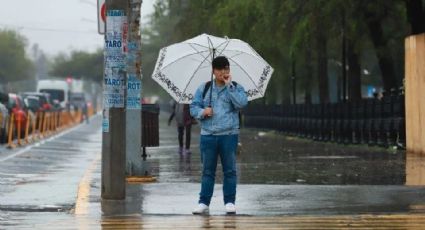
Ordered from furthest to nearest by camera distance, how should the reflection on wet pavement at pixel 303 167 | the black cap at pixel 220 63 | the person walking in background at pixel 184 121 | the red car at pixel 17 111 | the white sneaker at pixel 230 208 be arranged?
the red car at pixel 17 111, the person walking in background at pixel 184 121, the reflection on wet pavement at pixel 303 167, the white sneaker at pixel 230 208, the black cap at pixel 220 63

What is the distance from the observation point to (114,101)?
12414mm

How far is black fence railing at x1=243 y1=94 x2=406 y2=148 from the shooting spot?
2530 cm

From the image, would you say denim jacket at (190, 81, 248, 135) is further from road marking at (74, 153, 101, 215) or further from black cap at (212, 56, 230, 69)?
road marking at (74, 153, 101, 215)

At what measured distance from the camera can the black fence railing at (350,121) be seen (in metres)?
25.3

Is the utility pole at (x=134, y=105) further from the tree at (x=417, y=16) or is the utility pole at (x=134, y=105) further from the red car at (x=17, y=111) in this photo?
the red car at (x=17, y=111)

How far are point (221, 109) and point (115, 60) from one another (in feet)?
6.00

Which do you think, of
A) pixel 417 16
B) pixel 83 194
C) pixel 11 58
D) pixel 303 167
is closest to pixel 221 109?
pixel 83 194

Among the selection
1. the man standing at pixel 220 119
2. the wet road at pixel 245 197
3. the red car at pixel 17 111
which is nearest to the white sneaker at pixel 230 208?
the man standing at pixel 220 119

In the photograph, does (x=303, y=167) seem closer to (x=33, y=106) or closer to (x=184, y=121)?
(x=184, y=121)

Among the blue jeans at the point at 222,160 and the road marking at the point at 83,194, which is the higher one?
the blue jeans at the point at 222,160

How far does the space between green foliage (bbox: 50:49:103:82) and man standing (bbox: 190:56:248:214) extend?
405 feet

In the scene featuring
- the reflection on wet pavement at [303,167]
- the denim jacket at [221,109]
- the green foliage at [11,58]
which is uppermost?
the green foliage at [11,58]

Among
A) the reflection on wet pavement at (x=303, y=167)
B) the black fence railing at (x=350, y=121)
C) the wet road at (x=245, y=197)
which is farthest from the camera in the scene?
the black fence railing at (x=350, y=121)

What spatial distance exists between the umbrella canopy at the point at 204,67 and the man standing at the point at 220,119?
2.05 meters
